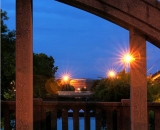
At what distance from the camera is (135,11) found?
18.1 ft

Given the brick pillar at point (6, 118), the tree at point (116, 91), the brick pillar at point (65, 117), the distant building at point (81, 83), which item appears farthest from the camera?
the distant building at point (81, 83)

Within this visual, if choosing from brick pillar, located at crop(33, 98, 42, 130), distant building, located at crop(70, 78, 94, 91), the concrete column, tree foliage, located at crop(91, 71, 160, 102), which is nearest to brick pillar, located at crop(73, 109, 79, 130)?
brick pillar, located at crop(33, 98, 42, 130)

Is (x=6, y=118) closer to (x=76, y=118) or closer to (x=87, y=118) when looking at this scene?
(x=76, y=118)

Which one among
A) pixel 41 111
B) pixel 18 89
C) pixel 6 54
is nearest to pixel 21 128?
pixel 18 89

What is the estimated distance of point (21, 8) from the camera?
5.73 m

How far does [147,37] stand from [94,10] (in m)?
1.00

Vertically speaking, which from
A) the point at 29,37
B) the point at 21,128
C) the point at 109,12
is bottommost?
the point at 21,128

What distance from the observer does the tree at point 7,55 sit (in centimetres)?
1677

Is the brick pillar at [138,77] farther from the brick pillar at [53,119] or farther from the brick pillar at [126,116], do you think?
the brick pillar at [53,119]

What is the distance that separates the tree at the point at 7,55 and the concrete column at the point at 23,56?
1105cm

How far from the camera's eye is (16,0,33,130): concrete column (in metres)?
5.71

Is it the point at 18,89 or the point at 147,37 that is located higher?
the point at 147,37

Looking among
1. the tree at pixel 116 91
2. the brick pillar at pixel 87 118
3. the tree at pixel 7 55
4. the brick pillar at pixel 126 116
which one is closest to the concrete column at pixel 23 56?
the brick pillar at pixel 87 118

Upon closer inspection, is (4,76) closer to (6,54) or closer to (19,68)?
(6,54)
